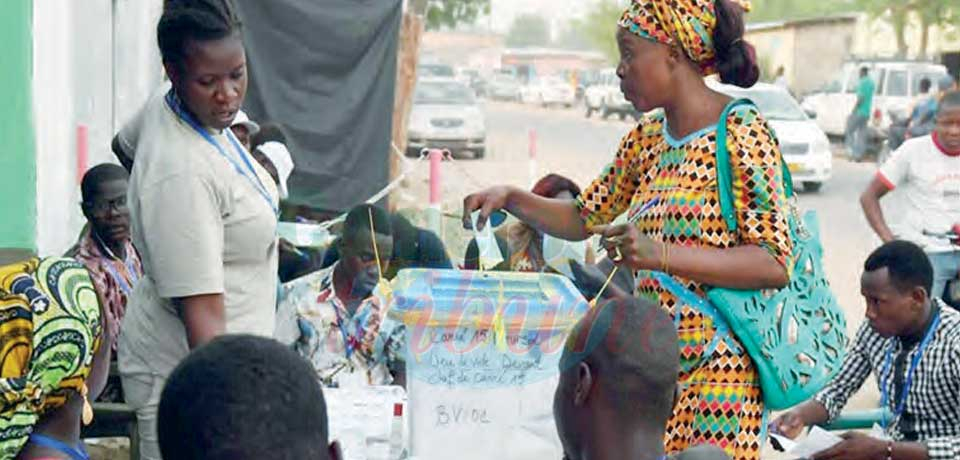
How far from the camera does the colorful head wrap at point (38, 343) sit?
2.55m

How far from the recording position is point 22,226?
6.27m

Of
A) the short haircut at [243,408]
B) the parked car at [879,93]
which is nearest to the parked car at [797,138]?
the parked car at [879,93]

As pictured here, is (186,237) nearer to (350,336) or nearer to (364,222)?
(350,336)

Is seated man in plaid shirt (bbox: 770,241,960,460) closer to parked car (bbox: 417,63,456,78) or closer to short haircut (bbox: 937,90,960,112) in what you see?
short haircut (bbox: 937,90,960,112)

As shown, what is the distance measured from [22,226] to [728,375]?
155 inches

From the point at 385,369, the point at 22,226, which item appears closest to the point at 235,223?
the point at 385,369

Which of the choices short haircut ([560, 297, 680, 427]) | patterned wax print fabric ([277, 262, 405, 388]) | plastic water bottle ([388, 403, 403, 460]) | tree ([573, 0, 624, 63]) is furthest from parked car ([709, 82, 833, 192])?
tree ([573, 0, 624, 63])

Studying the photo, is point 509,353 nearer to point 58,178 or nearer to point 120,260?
point 120,260

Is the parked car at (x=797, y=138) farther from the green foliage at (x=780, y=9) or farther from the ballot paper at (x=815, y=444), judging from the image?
the green foliage at (x=780, y=9)

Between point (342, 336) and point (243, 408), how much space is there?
3.12 metres

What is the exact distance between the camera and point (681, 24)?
10.7 feet

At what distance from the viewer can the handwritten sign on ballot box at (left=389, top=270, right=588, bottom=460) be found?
134 inches

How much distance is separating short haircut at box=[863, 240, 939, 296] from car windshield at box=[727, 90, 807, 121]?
53.9ft

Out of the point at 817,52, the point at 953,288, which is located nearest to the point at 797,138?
the point at 953,288
